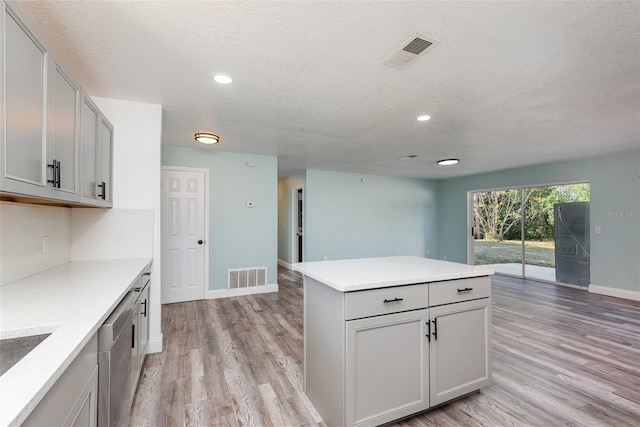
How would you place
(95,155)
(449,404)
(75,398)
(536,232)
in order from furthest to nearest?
(536,232), (95,155), (449,404), (75,398)

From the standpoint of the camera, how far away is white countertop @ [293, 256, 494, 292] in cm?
169

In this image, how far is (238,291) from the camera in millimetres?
4777

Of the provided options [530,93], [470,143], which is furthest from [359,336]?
[470,143]

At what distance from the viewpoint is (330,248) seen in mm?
6523

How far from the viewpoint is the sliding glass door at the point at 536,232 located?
536 centimetres

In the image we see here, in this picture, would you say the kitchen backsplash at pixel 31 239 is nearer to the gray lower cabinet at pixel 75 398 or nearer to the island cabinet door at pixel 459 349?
the gray lower cabinet at pixel 75 398

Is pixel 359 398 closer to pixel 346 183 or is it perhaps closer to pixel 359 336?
pixel 359 336

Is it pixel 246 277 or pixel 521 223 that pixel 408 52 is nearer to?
pixel 246 277

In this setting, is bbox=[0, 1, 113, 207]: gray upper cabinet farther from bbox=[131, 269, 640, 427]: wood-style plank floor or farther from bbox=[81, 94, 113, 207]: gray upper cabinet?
bbox=[131, 269, 640, 427]: wood-style plank floor

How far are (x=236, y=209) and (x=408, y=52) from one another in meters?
3.68

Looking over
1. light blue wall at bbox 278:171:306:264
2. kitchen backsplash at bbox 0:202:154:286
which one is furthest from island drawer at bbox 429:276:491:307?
light blue wall at bbox 278:171:306:264

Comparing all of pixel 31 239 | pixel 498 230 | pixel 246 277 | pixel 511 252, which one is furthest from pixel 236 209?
pixel 511 252

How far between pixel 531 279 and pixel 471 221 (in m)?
1.80

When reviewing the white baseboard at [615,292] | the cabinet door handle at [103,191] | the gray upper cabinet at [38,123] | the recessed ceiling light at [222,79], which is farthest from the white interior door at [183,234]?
the white baseboard at [615,292]
